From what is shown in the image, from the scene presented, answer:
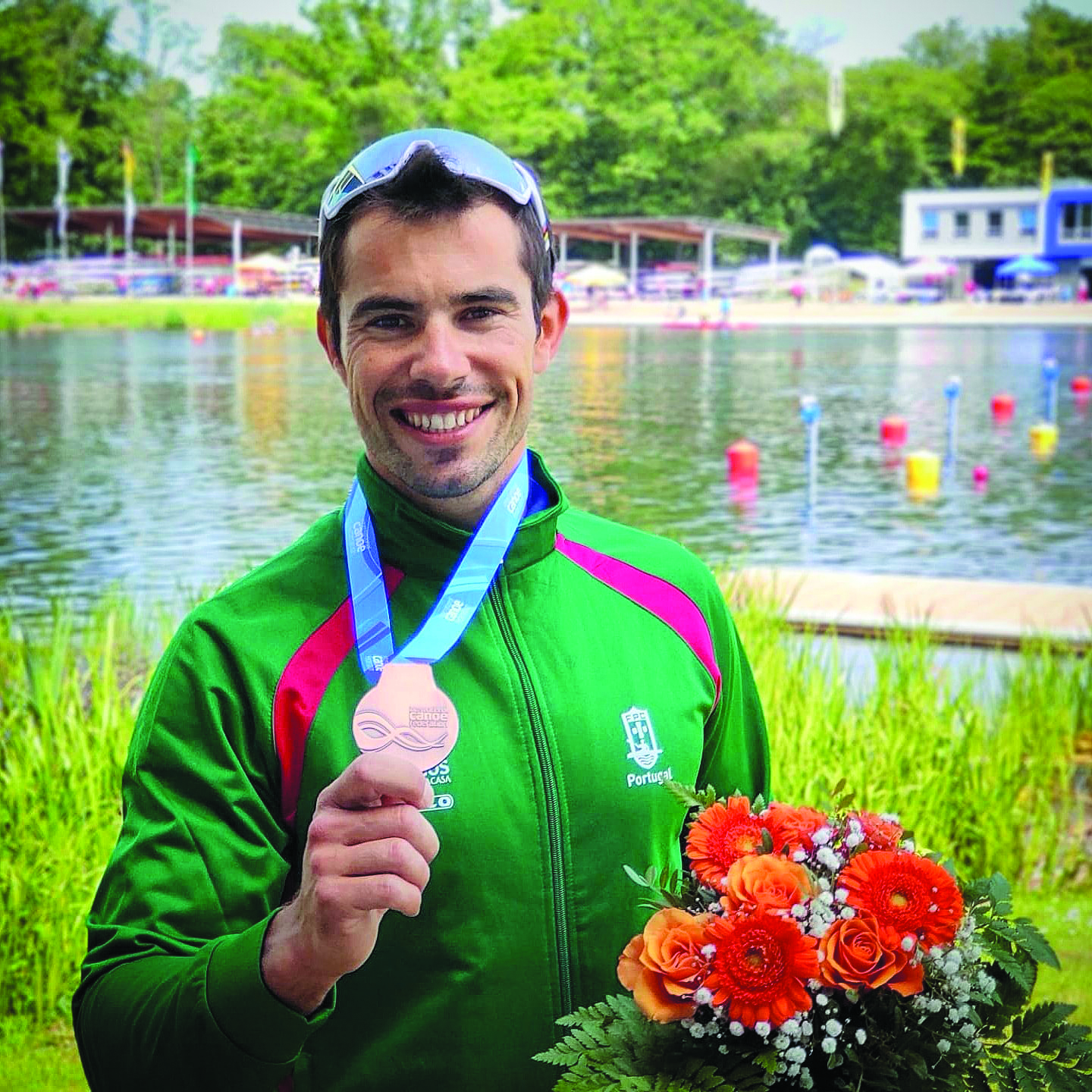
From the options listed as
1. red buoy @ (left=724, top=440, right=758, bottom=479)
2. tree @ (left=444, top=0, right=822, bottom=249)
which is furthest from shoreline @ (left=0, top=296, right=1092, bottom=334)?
red buoy @ (left=724, top=440, right=758, bottom=479)

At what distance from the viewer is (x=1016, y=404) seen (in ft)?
79.8

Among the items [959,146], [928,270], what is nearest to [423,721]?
[928,270]

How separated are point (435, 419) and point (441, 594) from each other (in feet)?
0.59

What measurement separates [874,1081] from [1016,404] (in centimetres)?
2431

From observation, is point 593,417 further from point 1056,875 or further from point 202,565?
point 1056,875

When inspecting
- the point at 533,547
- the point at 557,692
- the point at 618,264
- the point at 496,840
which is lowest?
the point at 496,840

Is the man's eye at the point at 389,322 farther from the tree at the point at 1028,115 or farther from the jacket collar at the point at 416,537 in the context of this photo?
the tree at the point at 1028,115

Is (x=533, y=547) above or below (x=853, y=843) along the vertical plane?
above

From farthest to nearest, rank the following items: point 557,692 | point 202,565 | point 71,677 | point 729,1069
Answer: point 202,565
point 71,677
point 557,692
point 729,1069

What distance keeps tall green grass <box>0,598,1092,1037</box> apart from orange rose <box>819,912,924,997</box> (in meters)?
2.96

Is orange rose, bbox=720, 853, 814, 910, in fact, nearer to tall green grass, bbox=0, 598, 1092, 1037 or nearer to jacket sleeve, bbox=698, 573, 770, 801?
jacket sleeve, bbox=698, 573, 770, 801

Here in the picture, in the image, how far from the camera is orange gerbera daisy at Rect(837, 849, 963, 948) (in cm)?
131

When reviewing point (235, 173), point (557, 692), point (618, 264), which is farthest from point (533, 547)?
point (235, 173)

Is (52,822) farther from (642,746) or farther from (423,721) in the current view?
(423,721)
